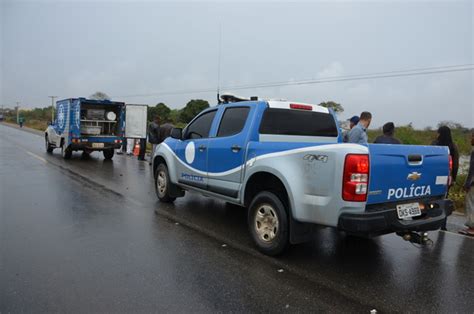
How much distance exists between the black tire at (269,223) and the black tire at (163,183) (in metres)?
2.66

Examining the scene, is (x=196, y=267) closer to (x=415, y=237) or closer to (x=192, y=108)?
(x=415, y=237)

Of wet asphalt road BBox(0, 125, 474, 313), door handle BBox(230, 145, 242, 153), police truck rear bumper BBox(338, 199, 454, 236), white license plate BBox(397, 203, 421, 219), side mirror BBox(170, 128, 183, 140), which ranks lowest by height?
wet asphalt road BBox(0, 125, 474, 313)

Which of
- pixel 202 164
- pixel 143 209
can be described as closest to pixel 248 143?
pixel 202 164

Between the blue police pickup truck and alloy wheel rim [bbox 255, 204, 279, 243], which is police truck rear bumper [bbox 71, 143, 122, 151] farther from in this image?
alloy wheel rim [bbox 255, 204, 279, 243]

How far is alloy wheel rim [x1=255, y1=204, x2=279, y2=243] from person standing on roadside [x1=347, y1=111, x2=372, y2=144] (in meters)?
2.48

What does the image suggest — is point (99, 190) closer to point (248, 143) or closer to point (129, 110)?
point (248, 143)

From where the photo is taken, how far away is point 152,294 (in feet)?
10.5

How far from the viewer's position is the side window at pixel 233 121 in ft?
16.3

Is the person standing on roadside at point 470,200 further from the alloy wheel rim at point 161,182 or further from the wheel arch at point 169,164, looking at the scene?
the alloy wheel rim at point 161,182

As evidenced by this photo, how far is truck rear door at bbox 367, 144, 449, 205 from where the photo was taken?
340 centimetres

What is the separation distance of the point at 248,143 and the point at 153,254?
1879mm

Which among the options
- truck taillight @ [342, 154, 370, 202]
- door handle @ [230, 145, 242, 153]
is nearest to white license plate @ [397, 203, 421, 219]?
truck taillight @ [342, 154, 370, 202]

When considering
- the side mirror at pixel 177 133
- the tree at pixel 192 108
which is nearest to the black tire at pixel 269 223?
the side mirror at pixel 177 133

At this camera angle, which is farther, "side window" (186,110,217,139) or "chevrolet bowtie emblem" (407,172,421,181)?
"side window" (186,110,217,139)
